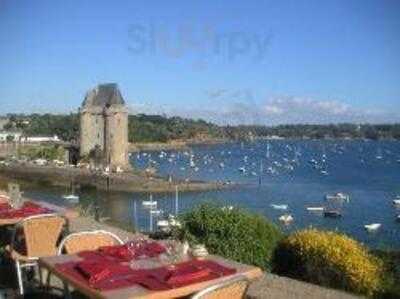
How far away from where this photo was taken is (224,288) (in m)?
3.10

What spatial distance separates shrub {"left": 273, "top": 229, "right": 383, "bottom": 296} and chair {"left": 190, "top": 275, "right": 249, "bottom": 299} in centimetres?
375

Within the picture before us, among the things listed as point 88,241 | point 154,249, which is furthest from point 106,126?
point 154,249

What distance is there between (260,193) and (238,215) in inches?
2239

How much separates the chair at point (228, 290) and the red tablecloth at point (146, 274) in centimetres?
28

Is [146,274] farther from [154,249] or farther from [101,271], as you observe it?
[154,249]

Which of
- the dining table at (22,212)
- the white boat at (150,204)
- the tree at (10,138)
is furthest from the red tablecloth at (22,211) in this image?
the tree at (10,138)

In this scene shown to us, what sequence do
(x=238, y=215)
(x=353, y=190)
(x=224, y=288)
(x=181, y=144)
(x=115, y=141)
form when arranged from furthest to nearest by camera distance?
(x=181, y=144) < (x=115, y=141) < (x=353, y=190) < (x=238, y=215) < (x=224, y=288)

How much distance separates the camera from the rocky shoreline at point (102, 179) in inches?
2589

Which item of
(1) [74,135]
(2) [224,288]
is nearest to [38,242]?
(2) [224,288]

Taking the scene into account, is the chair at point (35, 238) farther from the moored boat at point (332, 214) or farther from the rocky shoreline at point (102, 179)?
the rocky shoreline at point (102, 179)

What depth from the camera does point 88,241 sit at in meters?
4.81

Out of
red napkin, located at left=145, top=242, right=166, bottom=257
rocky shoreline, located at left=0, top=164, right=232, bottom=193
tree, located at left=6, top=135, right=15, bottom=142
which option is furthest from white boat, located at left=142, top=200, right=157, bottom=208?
tree, located at left=6, top=135, right=15, bottom=142

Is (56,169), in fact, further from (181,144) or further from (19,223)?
(181,144)

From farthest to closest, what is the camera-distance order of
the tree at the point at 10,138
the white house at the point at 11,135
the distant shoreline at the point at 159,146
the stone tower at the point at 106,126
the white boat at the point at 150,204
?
1. the distant shoreline at the point at 159,146
2. the white house at the point at 11,135
3. the tree at the point at 10,138
4. the stone tower at the point at 106,126
5. the white boat at the point at 150,204
